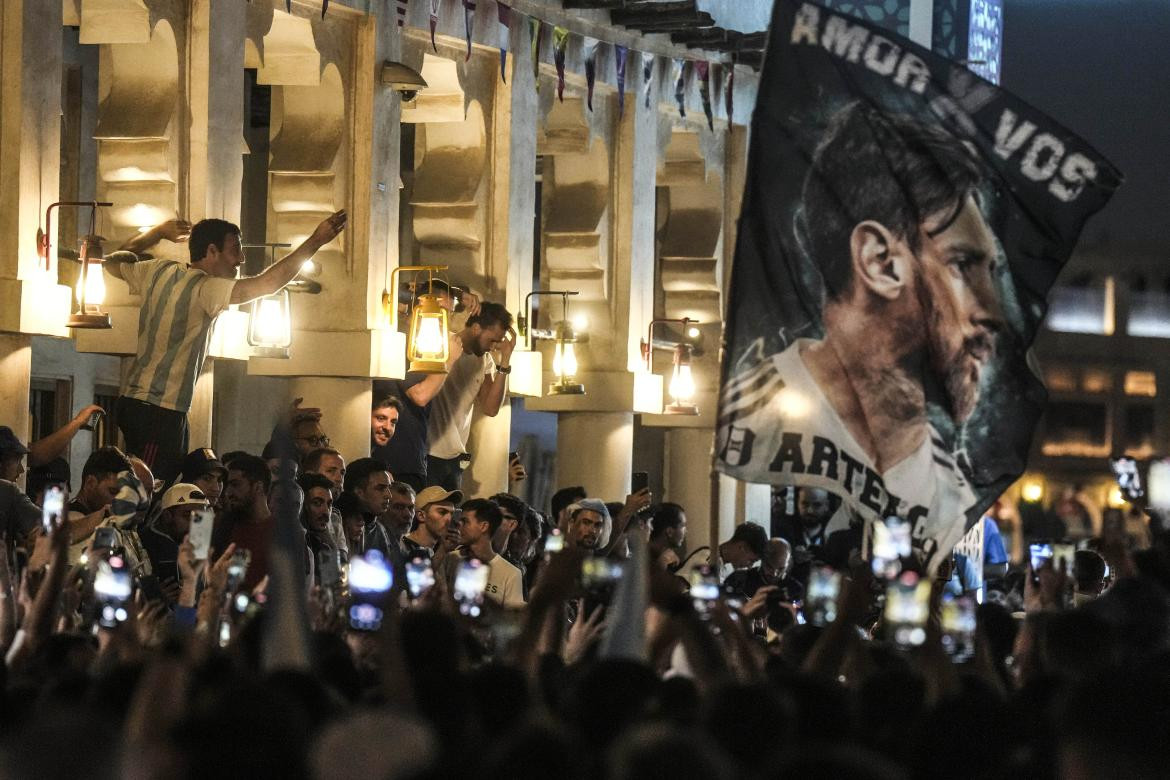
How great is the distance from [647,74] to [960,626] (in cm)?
1618

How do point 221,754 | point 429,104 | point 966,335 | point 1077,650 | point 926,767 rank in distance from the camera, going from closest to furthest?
point 221,754
point 926,767
point 1077,650
point 966,335
point 429,104

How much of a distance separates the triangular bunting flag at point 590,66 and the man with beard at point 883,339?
12480mm

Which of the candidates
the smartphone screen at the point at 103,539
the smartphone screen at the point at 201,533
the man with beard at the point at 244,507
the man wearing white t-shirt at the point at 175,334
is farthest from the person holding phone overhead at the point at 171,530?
the smartphone screen at the point at 201,533

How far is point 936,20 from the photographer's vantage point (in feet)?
91.9

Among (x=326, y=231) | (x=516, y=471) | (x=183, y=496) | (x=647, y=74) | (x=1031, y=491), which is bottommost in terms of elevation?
(x=1031, y=491)

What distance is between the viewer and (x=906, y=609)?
784cm

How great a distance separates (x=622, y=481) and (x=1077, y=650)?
17.0 meters

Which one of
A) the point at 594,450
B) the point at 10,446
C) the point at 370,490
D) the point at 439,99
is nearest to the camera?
Result: the point at 10,446

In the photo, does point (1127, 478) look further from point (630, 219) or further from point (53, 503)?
point (630, 219)

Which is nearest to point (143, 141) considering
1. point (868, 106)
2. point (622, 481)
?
point (868, 106)

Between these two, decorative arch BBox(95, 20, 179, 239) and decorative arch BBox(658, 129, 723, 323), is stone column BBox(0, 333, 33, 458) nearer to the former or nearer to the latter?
decorative arch BBox(95, 20, 179, 239)

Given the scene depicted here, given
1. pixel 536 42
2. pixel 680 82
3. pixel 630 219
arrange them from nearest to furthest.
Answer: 1. pixel 536 42
2. pixel 630 219
3. pixel 680 82

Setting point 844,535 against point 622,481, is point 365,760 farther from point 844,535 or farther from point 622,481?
point 622,481

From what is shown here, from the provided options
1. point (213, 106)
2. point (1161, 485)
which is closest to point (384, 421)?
point (213, 106)
